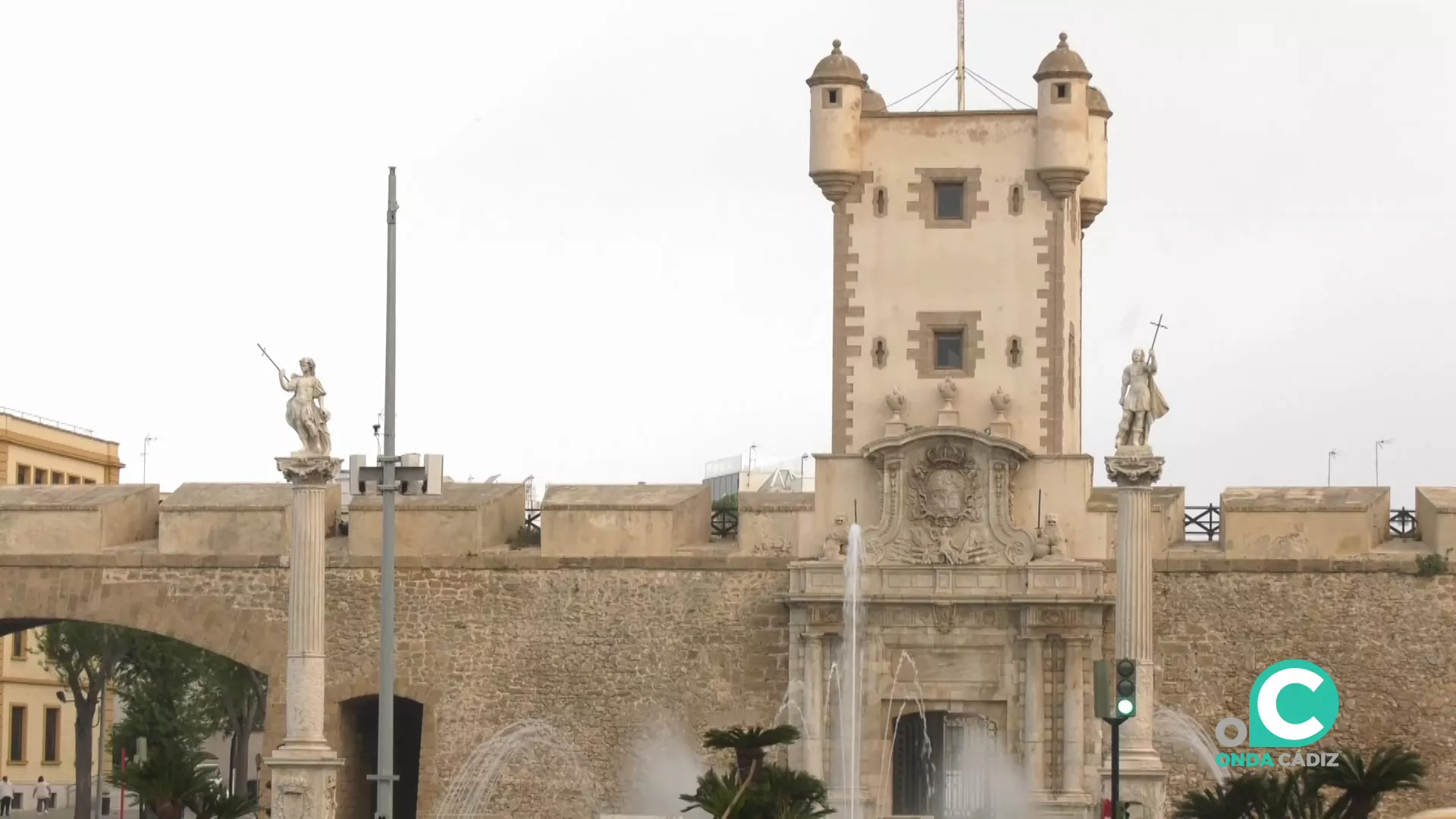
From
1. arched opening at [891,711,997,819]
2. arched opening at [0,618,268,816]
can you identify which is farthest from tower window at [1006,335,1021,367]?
arched opening at [0,618,268,816]

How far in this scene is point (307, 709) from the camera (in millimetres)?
42312

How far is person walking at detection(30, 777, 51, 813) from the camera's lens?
7256 centimetres

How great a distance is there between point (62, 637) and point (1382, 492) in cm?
3158

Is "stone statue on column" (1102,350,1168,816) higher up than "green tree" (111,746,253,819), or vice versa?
"stone statue on column" (1102,350,1168,816)

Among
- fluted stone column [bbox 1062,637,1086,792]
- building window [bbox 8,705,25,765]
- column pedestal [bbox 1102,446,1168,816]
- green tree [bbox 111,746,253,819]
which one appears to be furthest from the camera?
building window [bbox 8,705,25,765]

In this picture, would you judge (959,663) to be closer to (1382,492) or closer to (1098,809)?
(1098,809)

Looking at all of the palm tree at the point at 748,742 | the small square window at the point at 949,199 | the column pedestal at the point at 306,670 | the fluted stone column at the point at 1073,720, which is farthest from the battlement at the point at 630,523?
the palm tree at the point at 748,742

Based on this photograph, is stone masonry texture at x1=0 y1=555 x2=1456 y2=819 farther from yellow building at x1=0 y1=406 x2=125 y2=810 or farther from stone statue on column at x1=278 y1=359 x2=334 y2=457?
yellow building at x1=0 y1=406 x2=125 y2=810

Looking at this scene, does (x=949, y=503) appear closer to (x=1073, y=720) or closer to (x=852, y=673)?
(x=852, y=673)

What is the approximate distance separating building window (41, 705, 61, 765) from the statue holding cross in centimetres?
4306

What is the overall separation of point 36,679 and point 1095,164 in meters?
35.2

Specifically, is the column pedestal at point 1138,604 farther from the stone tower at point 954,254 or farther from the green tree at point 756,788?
the stone tower at point 954,254

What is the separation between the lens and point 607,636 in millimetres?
49000

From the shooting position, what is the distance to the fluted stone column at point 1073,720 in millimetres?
47188
